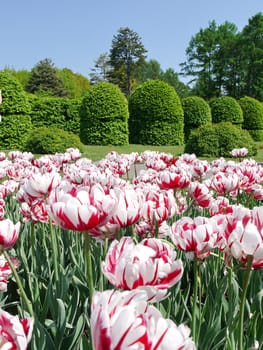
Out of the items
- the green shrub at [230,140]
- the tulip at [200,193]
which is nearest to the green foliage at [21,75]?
the green shrub at [230,140]

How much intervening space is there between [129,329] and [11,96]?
1716cm

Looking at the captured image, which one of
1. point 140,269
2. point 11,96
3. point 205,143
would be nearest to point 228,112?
point 205,143

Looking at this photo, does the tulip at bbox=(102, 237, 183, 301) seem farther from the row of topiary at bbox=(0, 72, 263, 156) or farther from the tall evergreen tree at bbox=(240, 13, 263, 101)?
the tall evergreen tree at bbox=(240, 13, 263, 101)

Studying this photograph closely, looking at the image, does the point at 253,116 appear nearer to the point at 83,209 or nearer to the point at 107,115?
the point at 107,115

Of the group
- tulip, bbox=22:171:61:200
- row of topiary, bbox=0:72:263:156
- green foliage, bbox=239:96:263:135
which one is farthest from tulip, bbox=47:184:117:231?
green foliage, bbox=239:96:263:135

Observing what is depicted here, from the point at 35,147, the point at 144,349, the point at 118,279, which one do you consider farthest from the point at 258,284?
the point at 35,147

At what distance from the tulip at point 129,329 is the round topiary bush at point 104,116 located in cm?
1815

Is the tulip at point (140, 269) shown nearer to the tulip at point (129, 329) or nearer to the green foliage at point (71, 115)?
the tulip at point (129, 329)

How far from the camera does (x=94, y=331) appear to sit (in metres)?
0.58

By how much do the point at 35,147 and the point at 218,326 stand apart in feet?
43.5

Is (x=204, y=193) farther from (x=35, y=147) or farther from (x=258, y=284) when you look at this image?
(x=35, y=147)

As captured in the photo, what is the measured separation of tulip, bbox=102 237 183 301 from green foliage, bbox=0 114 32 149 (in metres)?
16.7

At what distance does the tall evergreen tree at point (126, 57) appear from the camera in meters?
55.1

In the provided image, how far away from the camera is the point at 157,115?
1981 cm
